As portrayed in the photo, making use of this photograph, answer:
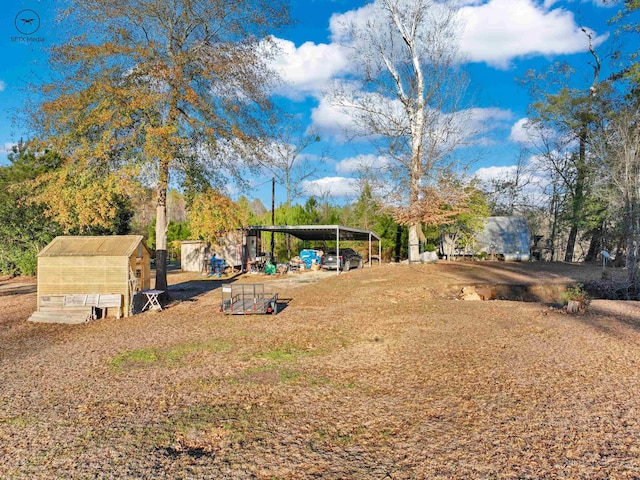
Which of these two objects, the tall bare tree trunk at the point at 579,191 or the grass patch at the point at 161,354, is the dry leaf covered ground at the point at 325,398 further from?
the tall bare tree trunk at the point at 579,191

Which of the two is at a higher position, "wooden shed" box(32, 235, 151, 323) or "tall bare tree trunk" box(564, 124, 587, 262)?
"tall bare tree trunk" box(564, 124, 587, 262)

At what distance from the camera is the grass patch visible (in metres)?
7.16

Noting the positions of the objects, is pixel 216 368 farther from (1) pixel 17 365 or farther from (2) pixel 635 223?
(2) pixel 635 223

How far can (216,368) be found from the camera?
6805mm

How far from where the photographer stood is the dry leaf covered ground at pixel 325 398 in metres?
3.79

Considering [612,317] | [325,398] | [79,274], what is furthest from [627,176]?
[79,274]

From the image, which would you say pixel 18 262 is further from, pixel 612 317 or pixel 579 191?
pixel 579 191

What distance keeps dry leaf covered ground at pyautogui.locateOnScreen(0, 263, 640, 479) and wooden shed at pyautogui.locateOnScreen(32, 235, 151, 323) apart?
1.01 meters

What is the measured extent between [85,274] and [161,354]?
17.2 ft

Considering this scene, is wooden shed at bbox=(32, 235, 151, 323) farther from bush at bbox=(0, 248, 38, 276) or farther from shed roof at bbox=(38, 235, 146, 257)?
bush at bbox=(0, 248, 38, 276)

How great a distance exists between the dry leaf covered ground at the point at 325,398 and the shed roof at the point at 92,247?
1.93 m

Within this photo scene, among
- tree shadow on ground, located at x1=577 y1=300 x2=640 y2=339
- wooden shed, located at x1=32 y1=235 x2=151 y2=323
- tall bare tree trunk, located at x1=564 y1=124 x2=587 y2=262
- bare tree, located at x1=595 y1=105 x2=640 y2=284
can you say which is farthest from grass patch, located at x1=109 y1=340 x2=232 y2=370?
tall bare tree trunk, located at x1=564 y1=124 x2=587 y2=262

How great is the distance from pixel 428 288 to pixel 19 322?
1309 centimetres

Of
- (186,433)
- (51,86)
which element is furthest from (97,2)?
(186,433)
